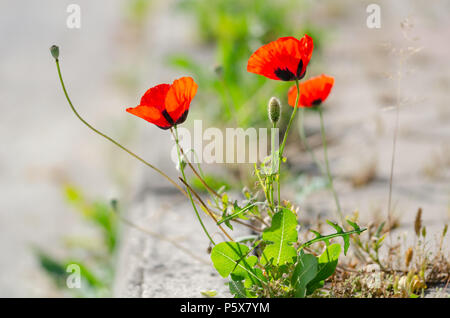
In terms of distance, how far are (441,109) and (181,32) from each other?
2.55 metres

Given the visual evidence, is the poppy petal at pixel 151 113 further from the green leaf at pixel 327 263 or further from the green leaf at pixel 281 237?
the green leaf at pixel 327 263

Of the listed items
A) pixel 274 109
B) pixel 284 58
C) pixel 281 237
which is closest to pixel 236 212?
pixel 281 237

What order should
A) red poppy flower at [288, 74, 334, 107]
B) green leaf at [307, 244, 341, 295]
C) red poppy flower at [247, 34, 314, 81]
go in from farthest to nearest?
red poppy flower at [288, 74, 334, 107]
green leaf at [307, 244, 341, 295]
red poppy flower at [247, 34, 314, 81]

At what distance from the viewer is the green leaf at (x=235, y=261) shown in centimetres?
132

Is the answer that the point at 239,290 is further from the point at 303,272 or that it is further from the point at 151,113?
the point at 151,113

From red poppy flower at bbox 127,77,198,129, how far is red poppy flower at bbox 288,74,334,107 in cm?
32

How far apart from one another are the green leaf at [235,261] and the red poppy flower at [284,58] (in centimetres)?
39

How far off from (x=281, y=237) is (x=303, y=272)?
0.09 metres

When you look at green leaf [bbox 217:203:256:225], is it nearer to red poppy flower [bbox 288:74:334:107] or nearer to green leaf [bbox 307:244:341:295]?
green leaf [bbox 307:244:341:295]

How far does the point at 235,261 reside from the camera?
134 cm

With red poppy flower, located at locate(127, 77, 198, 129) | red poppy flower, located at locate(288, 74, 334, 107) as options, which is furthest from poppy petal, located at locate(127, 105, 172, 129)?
red poppy flower, located at locate(288, 74, 334, 107)

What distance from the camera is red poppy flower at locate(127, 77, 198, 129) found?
1252 mm
